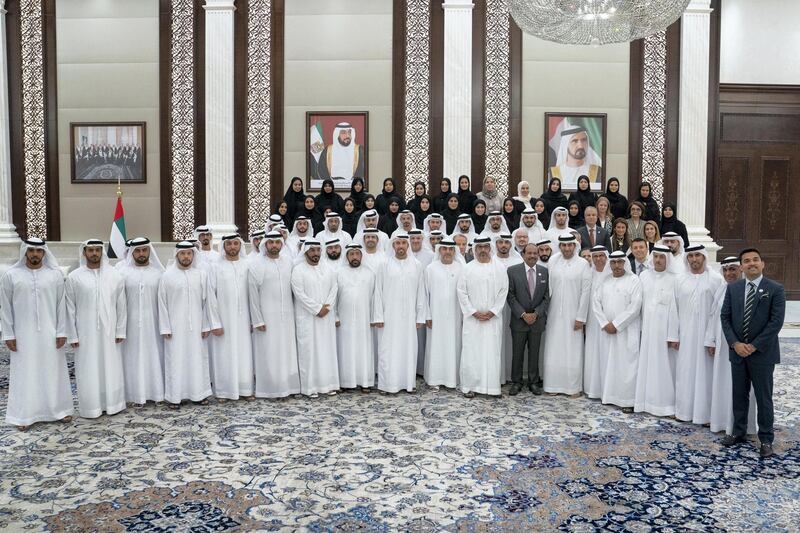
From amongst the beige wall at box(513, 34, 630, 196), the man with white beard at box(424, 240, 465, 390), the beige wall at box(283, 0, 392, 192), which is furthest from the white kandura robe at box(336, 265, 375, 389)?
the beige wall at box(513, 34, 630, 196)

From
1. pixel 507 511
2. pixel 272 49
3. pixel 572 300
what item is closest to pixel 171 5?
pixel 272 49

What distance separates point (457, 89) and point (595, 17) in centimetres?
502

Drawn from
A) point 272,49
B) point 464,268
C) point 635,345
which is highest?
point 272,49

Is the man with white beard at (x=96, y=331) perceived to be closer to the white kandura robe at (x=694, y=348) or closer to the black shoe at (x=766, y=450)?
the white kandura robe at (x=694, y=348)

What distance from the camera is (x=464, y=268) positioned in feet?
22.9

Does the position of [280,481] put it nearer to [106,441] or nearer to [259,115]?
[106,441]

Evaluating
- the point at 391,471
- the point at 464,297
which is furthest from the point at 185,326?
the point at 391,471

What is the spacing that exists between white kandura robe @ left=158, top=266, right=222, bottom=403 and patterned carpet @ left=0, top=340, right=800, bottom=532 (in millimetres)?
263

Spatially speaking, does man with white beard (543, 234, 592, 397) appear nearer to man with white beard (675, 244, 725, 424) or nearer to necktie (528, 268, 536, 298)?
necktie (528, 268, 536, 298)

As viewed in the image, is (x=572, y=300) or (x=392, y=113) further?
(x=392, y=113)

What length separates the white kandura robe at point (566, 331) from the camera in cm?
686

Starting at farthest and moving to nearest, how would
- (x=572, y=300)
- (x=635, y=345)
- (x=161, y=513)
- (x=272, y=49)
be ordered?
(x=272, y=49) < (x=572, y=300) < (x=635, y=345) < (x=161, y=513)

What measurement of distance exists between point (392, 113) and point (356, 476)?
7646 mm

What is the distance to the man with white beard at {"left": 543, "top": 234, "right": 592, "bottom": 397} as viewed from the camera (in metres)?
6.85
